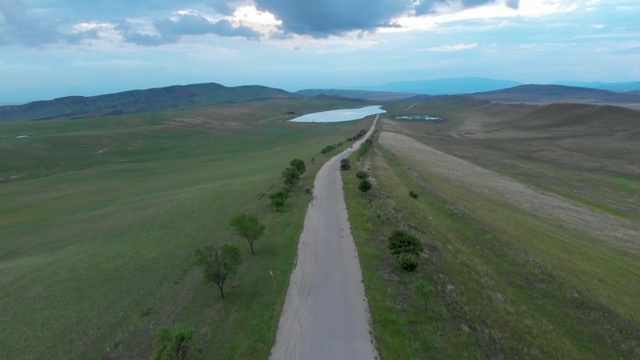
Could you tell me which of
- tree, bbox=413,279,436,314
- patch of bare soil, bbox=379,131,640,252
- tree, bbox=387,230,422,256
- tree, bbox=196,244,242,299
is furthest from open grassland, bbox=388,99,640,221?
tree, bbox=196,244,242,299

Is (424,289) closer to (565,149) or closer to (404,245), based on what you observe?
(404,245)

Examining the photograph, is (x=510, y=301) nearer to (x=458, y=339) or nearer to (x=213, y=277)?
(x=458, y=339)

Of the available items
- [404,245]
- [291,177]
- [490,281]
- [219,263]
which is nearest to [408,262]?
[404,245]

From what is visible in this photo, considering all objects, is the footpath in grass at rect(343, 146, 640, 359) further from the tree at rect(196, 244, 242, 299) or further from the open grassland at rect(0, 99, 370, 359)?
the tree at rect(196, 244, 242, 299)

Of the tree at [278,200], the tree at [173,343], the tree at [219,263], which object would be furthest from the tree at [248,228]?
the tree at [173,343]

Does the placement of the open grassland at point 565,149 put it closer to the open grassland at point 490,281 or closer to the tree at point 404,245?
the open grassland at point 490,281

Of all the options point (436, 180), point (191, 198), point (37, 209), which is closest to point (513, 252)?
point (436, 180)
